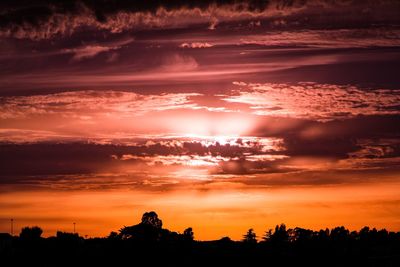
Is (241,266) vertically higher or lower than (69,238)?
lower

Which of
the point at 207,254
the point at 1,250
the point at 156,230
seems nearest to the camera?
the point at 1,250

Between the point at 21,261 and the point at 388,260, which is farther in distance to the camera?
the point at 388,260

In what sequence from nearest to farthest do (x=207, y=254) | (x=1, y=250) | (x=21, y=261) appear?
(x=21, y=261) → (x=1, y=250) → (x=207, y=254)

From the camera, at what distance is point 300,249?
190 metres

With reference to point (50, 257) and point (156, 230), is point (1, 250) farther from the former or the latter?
point (156, 230)

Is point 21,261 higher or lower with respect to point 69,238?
lower

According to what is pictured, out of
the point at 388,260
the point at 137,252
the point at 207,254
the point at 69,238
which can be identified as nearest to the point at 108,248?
the point at 137,252

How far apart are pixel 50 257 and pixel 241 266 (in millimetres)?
30552

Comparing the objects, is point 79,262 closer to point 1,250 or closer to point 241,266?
point 1,250

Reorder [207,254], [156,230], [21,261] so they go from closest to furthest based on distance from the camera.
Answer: [21,261] < [207,254] < [156,230]

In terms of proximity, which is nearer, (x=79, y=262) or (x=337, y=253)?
(x=79, y=262)

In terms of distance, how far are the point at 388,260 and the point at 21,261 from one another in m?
74.5

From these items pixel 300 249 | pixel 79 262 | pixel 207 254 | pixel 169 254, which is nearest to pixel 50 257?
pixel 79 262

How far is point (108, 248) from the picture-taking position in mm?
159875
